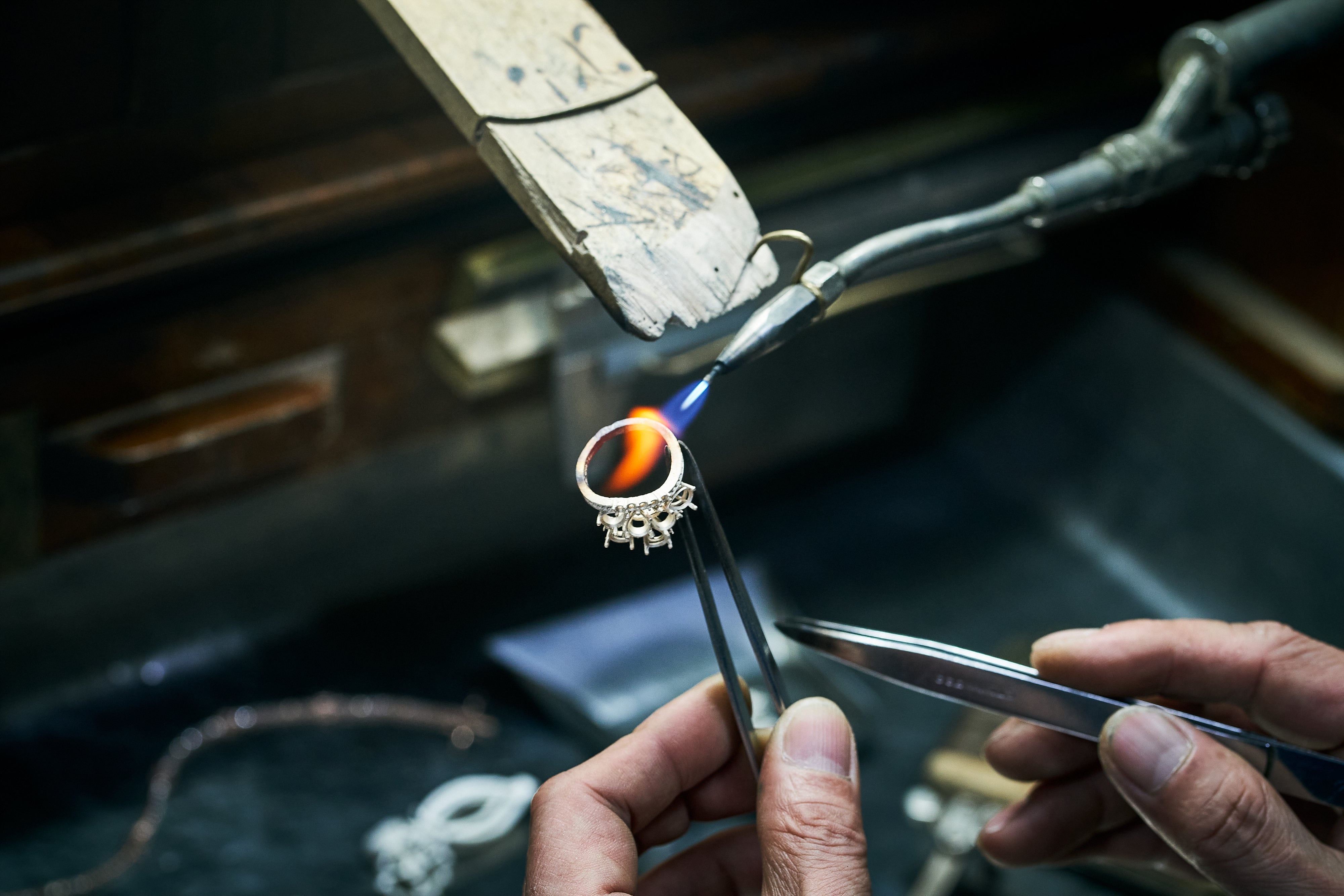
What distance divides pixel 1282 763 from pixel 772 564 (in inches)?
29.7

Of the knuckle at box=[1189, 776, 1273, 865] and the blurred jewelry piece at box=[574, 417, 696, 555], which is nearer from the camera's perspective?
the blurred jewelry piece at box=[574, 417, 696, 555]

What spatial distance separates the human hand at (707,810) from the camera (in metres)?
0.66

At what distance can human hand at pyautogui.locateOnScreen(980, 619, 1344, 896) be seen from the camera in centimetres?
69

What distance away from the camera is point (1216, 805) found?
0.68 m

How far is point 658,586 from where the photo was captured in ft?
4.58

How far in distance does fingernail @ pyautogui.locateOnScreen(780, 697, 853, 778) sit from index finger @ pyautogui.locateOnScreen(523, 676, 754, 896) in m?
0.10

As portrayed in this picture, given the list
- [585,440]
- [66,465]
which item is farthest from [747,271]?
[66,465]

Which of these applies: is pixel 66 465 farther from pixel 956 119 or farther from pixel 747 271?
pixel 956 119

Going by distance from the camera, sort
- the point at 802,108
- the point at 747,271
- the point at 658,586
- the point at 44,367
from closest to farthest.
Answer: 1. the point at 747,271
2. the point at 44,367
3. the point at 802,108
4. the point at 658,586

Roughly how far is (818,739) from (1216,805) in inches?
9.0

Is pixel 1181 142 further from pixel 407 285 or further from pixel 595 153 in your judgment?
pixel 407 285

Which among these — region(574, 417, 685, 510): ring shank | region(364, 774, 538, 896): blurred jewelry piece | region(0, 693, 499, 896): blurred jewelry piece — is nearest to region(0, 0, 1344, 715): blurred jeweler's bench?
region(0, 693, 499, 896): blurred jewelry piece

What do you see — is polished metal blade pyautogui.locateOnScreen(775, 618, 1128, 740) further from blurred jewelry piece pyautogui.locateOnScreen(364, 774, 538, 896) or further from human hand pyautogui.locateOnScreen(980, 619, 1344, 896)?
blurred jewelry piece pyautogui.locateOnScreen(364, 774, 538, 896)

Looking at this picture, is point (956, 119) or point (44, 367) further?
point (956, 119)
